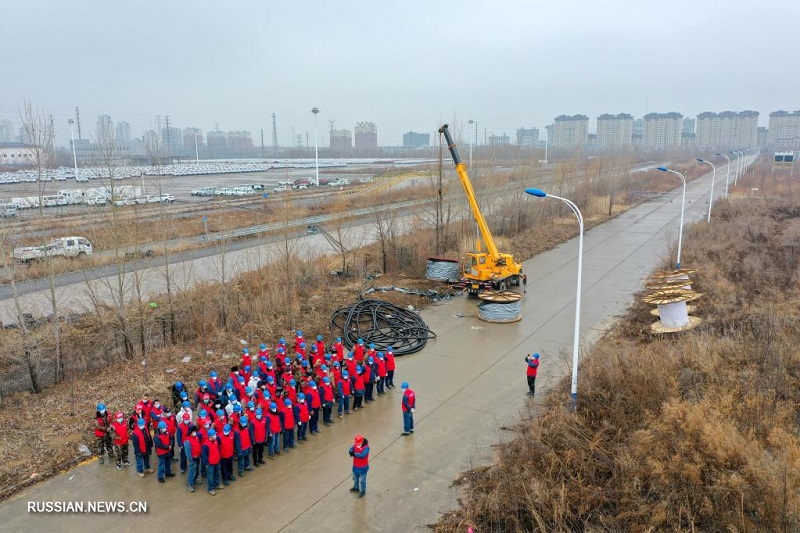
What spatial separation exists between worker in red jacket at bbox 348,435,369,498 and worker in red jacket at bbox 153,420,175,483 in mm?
3222

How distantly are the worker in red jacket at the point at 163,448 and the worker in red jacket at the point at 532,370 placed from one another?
297 inches

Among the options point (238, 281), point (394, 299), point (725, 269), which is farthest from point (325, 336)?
point (725, 269)

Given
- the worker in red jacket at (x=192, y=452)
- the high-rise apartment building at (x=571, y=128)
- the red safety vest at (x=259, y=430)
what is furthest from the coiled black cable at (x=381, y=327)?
the high-rise apartment building at (x=571, y=128)

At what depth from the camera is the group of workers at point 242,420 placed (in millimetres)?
9094

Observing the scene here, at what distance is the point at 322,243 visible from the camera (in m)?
30.4

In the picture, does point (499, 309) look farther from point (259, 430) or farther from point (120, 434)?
point (120, 434)

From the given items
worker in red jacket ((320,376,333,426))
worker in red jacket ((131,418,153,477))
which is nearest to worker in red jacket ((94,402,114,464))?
worker in red jacket ((131,418,153,477))

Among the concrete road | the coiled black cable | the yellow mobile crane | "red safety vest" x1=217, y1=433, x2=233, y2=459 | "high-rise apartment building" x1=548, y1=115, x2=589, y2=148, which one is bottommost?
the concrete road

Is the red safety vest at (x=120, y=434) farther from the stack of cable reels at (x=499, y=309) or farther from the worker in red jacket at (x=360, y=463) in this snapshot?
the stack of cable reels at (x=499, y=309)

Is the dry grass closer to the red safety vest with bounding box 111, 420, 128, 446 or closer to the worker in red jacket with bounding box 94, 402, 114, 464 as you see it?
the red safety vest with bounding box 111, 420, 128, 446

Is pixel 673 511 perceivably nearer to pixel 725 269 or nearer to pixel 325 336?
pixel 325 336

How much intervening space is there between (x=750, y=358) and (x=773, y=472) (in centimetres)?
480

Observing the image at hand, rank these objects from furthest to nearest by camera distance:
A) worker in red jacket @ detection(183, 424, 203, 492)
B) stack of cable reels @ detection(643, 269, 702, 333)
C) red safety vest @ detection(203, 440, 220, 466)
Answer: stack of cable reels @ detection(643, 269, 702, 333) → worker in red jacket @ detection(183, 424, 203, 492) → red safety vest @ detection(203, 440, 220, 466)

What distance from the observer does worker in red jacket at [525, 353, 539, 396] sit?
40.2 ft
